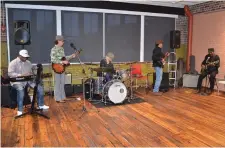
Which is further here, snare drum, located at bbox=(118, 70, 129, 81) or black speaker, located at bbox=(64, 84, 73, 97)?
black speaker, located at bbox=(64, 84, 73, 97)

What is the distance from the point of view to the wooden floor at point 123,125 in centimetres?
359

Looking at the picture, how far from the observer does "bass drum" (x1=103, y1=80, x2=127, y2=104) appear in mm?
5395

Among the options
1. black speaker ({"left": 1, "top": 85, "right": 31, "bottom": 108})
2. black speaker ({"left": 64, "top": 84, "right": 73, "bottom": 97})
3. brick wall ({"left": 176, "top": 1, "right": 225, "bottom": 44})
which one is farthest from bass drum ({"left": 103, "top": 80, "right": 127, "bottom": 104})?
brick wall ({"left": 176, "top": 1, "right": 225, "bottom": 44})

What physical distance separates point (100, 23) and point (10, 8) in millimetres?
2591

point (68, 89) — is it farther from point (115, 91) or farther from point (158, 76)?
point (158, 76)

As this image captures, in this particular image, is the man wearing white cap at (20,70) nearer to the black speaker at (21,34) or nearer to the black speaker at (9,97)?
the black speaker at (9,97)

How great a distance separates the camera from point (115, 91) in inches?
216

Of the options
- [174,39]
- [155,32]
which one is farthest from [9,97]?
[174,39]

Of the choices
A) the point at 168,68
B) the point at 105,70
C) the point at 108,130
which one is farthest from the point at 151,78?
the point at 108,130

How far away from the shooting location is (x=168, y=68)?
8023 mm

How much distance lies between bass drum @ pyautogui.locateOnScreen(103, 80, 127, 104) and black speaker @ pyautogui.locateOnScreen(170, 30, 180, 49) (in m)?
3.17

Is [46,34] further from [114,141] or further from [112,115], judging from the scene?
[114,141]

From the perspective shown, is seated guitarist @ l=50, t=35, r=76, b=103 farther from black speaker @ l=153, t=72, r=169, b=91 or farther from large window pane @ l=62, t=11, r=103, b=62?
black speaker @ l=153, t=72, r=169, b=91

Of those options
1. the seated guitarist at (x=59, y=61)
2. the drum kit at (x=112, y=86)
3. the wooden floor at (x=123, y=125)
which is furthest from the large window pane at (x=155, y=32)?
the seated guitarist at (x=59, y=61)
